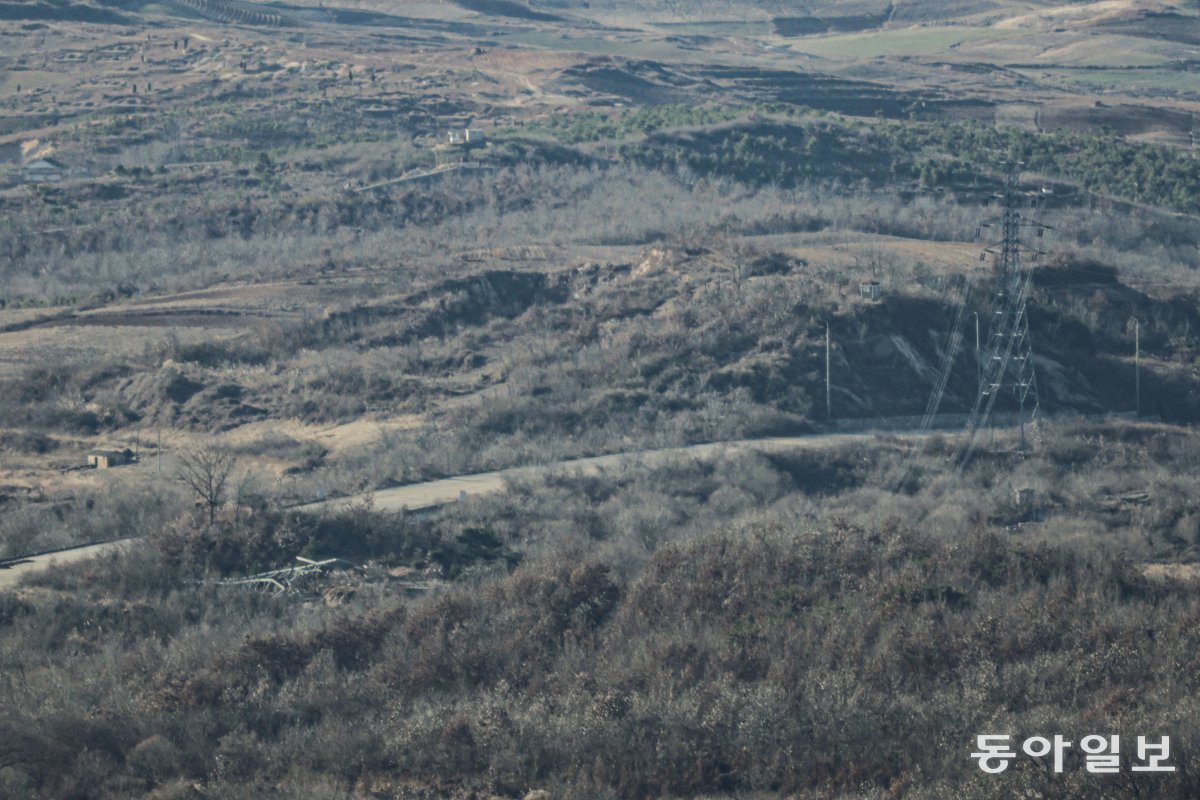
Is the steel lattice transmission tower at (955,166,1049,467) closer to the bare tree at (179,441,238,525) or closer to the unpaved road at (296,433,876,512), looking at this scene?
the unpaved road at (296,433,876,512)

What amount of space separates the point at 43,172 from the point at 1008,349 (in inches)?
1701

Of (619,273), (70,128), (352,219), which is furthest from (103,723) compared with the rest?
(70,128)

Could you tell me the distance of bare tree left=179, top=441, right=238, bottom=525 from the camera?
3022cm

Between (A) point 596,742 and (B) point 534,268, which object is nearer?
(A) point 596,742

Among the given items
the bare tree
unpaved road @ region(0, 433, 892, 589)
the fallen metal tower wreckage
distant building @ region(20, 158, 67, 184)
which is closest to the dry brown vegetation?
the bare tree

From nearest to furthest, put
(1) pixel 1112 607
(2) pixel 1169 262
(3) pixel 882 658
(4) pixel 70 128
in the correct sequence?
(3) pixel 882 658
(1) pixel 1112 607
(2) pixel 1169 262
(4) pixel 70 128

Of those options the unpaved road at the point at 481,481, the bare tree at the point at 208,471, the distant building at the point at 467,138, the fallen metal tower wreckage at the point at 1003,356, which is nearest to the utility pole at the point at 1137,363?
the fallen metal tower wreckage at the point at 1003,356

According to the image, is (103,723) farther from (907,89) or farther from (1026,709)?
(907,89)

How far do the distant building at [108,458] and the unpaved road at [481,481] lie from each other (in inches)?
251

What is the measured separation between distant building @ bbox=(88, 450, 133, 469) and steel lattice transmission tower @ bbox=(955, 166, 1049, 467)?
1740 cm

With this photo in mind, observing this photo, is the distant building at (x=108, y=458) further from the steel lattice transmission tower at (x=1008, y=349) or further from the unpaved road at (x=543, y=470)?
the steel lattice transmission tower at (x=1008, y=349)

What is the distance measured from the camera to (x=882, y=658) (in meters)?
23.0

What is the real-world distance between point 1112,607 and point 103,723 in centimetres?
1372

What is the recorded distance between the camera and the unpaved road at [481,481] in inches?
1121
